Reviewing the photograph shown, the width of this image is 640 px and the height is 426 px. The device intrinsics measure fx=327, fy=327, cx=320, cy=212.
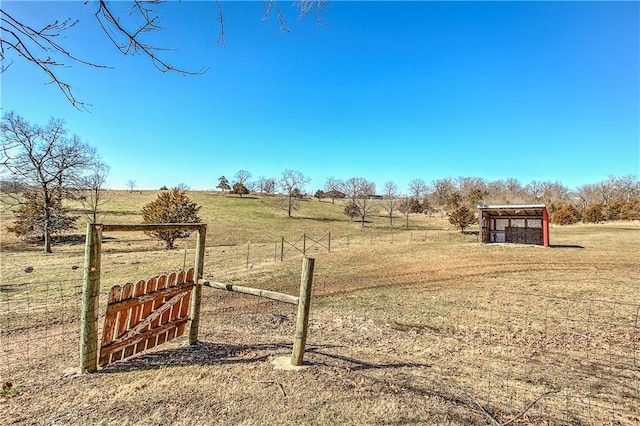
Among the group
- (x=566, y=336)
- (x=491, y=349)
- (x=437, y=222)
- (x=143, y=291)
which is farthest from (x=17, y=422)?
(x=437, y=222)

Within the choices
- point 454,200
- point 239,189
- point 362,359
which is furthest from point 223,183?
point 362,359

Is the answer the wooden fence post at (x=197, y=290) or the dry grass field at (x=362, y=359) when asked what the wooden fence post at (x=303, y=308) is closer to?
the dry grass field at (x=362, y=359)

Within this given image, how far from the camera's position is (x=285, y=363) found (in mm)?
4148

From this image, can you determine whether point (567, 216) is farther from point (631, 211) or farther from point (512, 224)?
point (512, 224)

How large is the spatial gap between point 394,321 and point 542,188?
9859cm

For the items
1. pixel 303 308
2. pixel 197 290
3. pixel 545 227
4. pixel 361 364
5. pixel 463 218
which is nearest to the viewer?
pixel 303 308

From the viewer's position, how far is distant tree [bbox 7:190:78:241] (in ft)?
73.8

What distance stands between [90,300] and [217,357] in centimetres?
171

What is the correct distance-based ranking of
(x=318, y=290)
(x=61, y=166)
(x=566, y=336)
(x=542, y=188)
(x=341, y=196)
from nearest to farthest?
1. (x=566, y=336)
2. (x=318, y=290)
3. (x=61, y=166)
4. (x=341, y=196)
5. (x=542, y=188)

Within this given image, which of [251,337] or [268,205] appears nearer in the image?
[251,337]

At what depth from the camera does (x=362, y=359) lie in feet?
15.1

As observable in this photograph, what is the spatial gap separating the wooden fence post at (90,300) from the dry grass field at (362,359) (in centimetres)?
23

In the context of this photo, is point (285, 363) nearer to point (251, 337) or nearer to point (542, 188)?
point (251, 337)

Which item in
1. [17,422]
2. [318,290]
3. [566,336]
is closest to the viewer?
[17,422]
